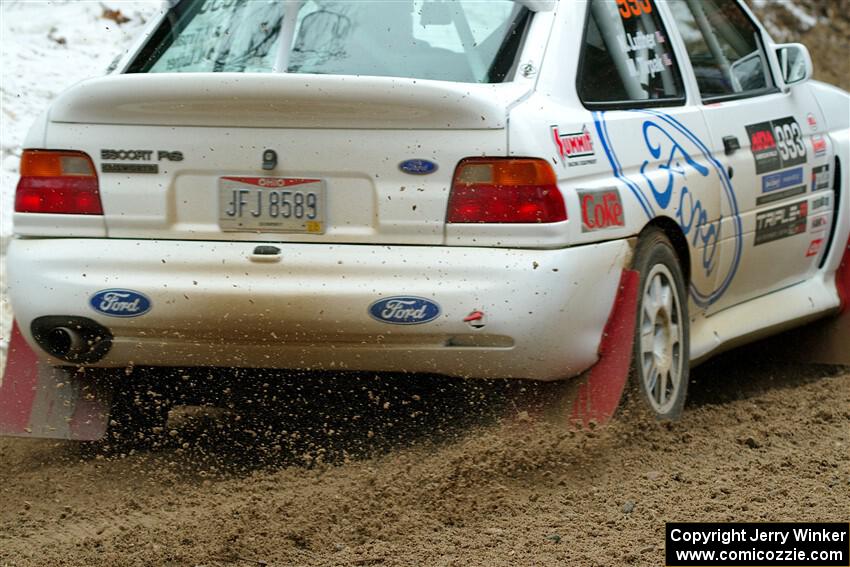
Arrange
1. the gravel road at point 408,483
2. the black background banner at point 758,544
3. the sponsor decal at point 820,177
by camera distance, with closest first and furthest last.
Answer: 1. the black background banner at point 758,544
2. the gravel road at point 408,483
3. the sponsor decal at point 820,177

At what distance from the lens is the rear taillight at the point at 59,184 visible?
4766 mm

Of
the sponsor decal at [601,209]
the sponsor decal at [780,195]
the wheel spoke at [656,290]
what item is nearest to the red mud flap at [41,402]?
the sponsor decal at [601,209]

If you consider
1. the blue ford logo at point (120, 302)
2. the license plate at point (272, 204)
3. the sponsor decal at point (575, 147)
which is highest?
the sponsor decal at point (575, 147)

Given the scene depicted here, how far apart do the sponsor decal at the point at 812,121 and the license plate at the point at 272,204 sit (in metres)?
2.88

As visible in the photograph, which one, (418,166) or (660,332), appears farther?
(660,332)

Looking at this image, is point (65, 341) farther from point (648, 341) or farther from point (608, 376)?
point (648, 341)

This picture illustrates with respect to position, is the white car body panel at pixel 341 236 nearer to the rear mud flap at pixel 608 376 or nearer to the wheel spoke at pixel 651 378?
the rear mud flap at pixel 608 376

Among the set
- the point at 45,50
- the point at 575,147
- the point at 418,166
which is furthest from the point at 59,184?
Answer: the point at 45,50

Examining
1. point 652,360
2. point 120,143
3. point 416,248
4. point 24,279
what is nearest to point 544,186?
point 416,248

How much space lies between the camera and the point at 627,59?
542 cm

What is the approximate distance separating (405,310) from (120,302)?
90cm

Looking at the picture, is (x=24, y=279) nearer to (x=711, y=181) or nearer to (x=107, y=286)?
(x=107, y=286)

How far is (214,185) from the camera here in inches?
185

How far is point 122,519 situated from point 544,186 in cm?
158
